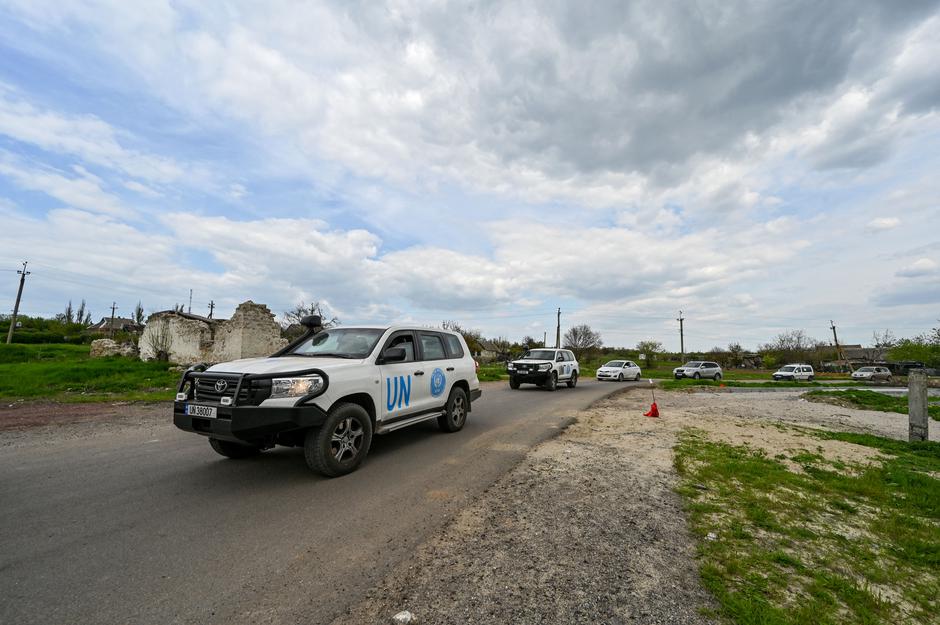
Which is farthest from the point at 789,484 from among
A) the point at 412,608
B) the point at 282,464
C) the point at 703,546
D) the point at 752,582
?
the point at 282,464

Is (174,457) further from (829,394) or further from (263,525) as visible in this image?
(829,394)

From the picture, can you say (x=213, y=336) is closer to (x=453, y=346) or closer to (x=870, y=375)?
(x=453, y=346)

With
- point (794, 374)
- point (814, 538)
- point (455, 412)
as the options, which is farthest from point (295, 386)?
point (794, 374)

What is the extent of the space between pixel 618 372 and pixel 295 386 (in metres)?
26.0

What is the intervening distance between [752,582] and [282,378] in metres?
4.38

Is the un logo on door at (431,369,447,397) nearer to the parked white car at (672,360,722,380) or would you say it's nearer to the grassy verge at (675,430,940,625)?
the grassy verge at (675,430,940,625)

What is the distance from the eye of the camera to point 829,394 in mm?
20062

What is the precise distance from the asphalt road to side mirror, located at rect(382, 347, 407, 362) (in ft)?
4.49

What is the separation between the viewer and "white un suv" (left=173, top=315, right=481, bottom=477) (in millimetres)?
4453

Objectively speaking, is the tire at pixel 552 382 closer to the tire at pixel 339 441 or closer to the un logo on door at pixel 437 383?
the un logo on door at pixel 437 383

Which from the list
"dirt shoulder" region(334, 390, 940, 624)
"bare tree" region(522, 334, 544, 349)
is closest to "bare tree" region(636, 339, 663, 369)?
"bare tree" region(522, 334, 544, 349)

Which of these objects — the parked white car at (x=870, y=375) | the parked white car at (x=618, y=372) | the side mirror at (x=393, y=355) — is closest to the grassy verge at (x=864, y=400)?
the parked white car at (x=618, y=372)

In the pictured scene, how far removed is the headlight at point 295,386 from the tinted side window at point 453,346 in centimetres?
330

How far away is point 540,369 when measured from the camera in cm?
1703
